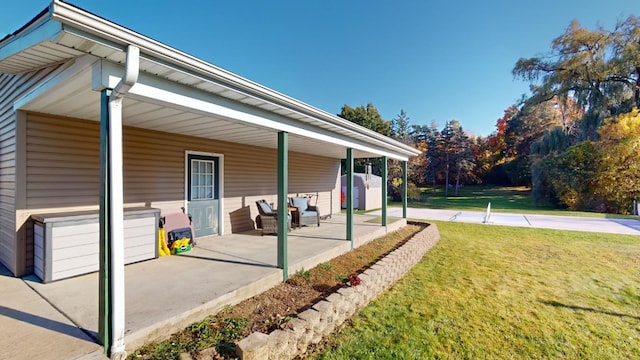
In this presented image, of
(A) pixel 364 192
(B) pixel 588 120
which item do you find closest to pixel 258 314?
(A) pixel 364 192

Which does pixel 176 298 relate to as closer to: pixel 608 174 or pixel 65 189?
pixel 65 189

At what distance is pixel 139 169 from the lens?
15.7ft

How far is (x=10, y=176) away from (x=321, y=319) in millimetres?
4409

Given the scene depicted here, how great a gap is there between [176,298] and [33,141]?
113 inches

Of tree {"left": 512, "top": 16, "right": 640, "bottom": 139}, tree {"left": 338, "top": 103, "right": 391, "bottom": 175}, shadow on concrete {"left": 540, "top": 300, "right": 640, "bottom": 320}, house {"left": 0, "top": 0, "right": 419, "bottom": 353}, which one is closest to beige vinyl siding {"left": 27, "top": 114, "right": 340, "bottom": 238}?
house {"left": 0, "top": 0, "right": 419, "bottom": 353}

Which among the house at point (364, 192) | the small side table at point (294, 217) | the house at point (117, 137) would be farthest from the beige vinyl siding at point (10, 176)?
the house at point (364, 192)

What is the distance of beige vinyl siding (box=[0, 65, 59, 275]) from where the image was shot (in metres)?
3.51

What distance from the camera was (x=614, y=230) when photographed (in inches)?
358

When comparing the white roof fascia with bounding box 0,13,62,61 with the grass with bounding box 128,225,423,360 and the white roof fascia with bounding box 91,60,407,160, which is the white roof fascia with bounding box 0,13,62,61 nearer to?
the white roof fascia with bounding box 91,60,407,160

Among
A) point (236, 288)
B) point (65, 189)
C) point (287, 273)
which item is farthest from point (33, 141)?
point (287, 273)

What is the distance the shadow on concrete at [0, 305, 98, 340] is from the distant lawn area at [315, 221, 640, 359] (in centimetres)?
201

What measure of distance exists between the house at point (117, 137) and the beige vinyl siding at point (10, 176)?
0.01 m

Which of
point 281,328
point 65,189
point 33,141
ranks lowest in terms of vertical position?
point 281,328

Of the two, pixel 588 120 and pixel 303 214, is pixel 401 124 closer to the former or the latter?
pixel 588 120
